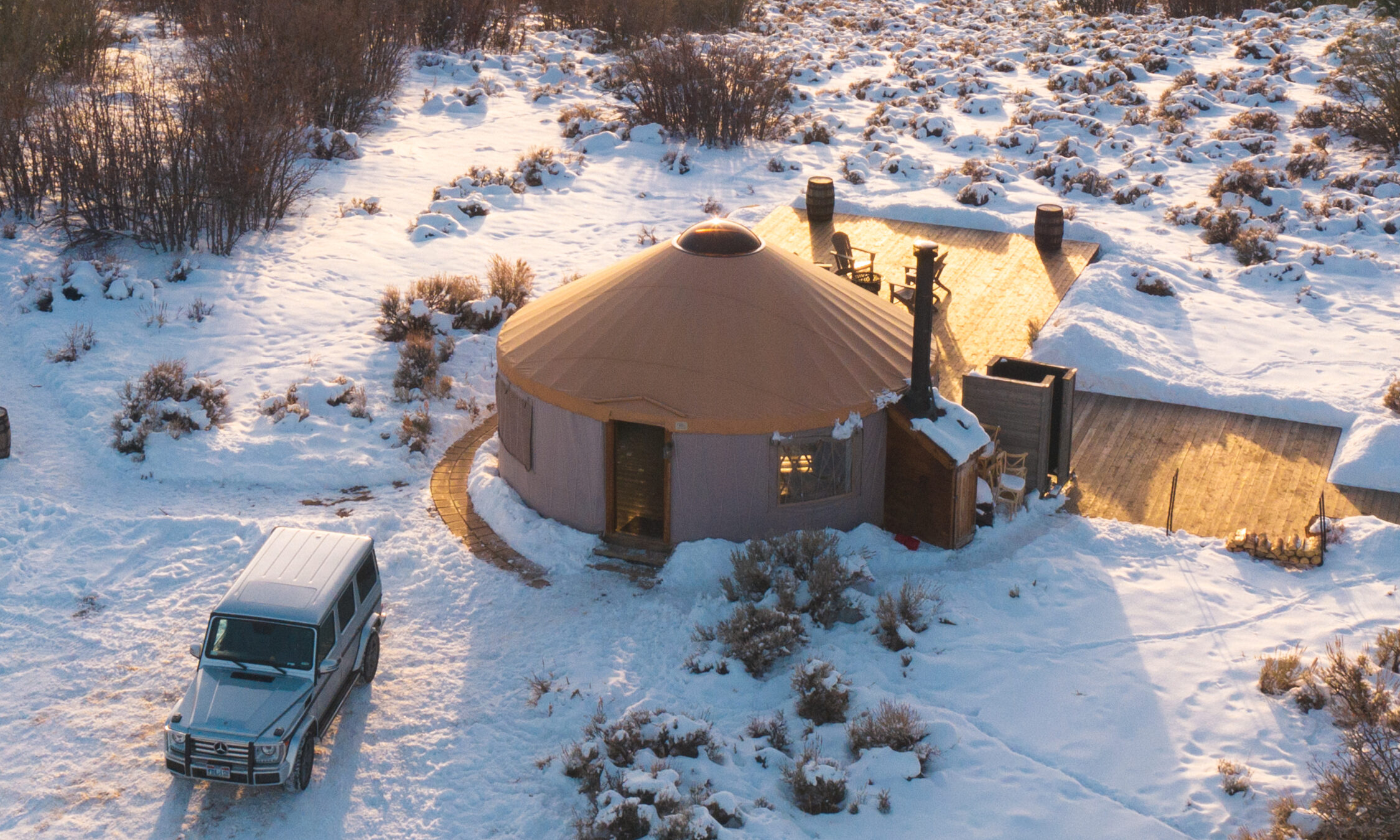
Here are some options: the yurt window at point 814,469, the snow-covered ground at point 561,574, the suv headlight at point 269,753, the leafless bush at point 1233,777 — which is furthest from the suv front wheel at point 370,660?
the leafless bush at point 1233,777

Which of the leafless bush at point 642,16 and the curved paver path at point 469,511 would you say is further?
the leafless bush at point 642,16

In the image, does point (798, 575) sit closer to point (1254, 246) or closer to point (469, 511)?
point (469, 511)

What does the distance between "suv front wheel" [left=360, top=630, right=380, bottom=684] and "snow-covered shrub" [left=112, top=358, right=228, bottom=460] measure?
15.3ft

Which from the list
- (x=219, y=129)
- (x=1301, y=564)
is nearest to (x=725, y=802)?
(x=1301, y=564)

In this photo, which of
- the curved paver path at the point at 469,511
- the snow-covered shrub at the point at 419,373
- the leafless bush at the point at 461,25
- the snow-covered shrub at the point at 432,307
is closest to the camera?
the curved paver path at the point at 469,511

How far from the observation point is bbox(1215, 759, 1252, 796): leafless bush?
8.08m

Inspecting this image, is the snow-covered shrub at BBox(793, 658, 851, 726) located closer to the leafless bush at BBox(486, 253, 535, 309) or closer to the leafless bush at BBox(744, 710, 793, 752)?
the leafless bush at BBox(744, 710, 793, 752)

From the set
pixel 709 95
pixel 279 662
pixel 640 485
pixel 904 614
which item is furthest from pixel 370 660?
pixel 709 95

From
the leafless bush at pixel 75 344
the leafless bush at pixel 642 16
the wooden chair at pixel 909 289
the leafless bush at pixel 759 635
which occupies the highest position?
the leafless bush at pixel 642 16

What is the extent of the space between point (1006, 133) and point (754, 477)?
15.9 m

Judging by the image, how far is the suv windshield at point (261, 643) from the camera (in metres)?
8.75

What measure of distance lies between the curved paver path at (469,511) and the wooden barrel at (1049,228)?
29.0 feet

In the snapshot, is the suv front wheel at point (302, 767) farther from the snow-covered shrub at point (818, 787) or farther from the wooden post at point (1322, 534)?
the wooden post at point (1322, 534)

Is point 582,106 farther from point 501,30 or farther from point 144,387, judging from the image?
point 144,387
